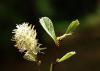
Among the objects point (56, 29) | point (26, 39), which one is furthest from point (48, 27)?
point (56, 29)

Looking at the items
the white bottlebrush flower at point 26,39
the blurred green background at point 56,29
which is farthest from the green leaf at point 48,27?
the blurred green background at point 56,29

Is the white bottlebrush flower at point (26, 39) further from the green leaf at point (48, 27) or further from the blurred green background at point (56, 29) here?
the blurred green background at point (56, 29)

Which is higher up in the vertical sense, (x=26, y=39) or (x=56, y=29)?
(x=56, y=29)

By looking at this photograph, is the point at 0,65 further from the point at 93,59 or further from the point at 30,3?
the point at 93,59

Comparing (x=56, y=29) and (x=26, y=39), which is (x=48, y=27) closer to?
(x=26, y=39)

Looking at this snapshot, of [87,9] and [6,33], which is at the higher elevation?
[87,9]

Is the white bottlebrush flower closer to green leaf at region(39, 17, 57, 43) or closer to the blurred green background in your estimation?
green leaf at region(39, 17, 57, 43)

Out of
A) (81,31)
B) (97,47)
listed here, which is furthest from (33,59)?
(81,31)

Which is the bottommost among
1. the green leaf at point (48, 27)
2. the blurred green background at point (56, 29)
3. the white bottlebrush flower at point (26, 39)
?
the white bottlebrush flower at point (26, 39)
